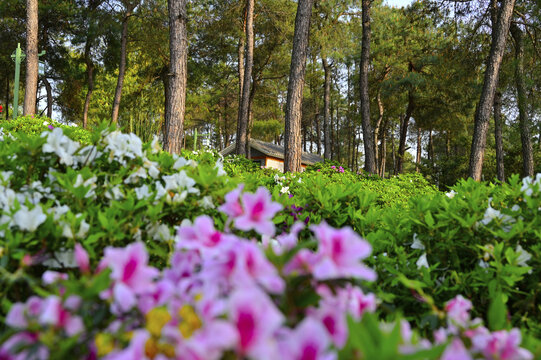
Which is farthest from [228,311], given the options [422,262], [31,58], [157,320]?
[31,58]

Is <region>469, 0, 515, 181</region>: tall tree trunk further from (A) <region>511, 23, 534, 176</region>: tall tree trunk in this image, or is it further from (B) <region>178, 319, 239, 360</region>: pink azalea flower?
(B) <region>178, 319, 239, 360</region>: pink azalea flower

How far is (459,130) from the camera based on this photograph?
23000mm

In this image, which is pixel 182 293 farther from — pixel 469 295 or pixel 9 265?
pixel 469 295

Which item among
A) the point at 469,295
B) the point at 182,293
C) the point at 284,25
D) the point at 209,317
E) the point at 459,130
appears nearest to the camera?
the point at 209,317

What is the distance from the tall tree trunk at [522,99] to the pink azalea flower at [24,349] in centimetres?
1497

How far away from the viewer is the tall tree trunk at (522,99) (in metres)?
12.1

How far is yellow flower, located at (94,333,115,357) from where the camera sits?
59 cm

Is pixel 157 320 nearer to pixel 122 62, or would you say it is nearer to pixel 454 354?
pixel 454 354

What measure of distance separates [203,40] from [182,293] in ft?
63.3

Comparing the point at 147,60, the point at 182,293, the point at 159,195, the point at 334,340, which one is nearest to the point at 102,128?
the point at 159,195

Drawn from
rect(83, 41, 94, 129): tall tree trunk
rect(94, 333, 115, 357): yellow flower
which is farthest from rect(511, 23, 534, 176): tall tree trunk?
rect(83, 41, 94, 129): tall tree trunk

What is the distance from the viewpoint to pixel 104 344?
1.97 ft

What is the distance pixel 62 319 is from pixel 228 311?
345mm

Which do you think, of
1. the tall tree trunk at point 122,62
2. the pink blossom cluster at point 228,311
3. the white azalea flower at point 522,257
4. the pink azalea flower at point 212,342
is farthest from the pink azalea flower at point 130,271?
the tall tree trunk at point 122,62
